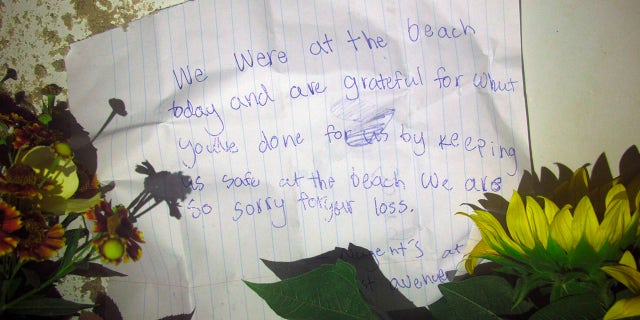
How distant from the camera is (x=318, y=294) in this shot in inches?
16.7

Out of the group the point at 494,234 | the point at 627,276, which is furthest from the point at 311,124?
the point at 627,276

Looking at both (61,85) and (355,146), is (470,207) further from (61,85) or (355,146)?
(61,85)

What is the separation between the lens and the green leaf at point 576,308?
334mm

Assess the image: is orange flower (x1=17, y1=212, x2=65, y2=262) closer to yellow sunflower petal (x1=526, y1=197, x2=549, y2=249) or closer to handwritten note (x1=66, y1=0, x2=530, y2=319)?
handwritten note (x1=66, y1=0, x2=530, y2=319)

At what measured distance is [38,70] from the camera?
20.6 inches

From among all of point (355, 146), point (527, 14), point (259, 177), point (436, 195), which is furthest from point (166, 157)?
point (527, 14)

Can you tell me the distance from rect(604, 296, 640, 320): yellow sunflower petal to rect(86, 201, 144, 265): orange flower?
0.44 metres

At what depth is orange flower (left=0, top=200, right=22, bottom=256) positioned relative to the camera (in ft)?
1.16

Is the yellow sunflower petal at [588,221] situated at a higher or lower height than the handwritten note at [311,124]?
lower

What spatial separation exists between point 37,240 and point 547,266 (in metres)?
0.48

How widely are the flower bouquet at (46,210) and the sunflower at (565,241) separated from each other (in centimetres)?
39

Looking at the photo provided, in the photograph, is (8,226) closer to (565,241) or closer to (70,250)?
(70,250)

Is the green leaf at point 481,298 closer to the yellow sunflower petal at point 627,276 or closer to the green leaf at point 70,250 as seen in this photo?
the yellow sunflower petal at point 627,276

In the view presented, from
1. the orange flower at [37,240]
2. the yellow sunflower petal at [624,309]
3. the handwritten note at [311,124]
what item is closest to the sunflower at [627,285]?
the yellow sunflower petal at [624,309]
